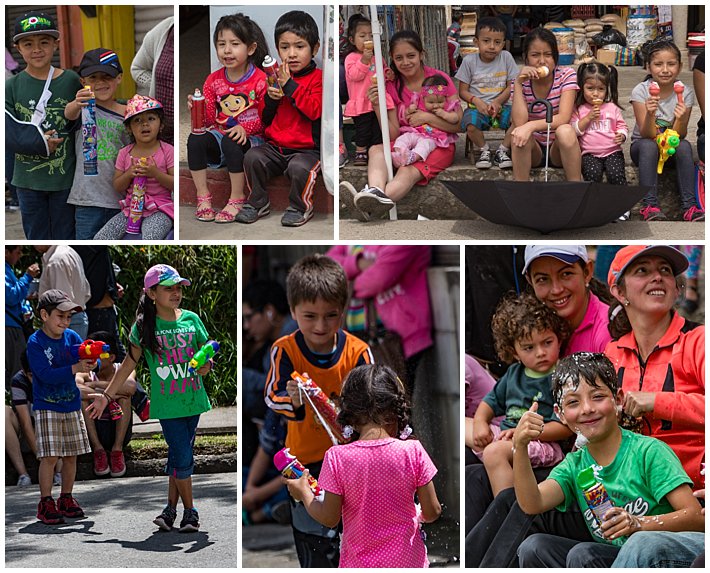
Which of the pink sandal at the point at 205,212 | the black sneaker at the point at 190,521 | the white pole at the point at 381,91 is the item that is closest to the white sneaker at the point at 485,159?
the white pole at the point at 381,91

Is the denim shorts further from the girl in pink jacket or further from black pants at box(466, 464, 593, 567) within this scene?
black pants at box(466, 464, 593, 567)

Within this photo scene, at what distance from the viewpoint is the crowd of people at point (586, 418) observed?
157 inches

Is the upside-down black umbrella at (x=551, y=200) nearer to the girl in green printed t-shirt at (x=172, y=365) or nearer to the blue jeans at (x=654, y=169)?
the blue jeans at (x=654, y=169)

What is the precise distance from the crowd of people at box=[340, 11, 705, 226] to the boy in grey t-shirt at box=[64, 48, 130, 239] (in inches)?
42.2

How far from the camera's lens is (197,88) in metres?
5.00

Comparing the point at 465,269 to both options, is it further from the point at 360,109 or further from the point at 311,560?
the point at 311,560

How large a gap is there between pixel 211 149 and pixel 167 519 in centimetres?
168

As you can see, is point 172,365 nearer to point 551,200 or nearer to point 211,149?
point 211,149

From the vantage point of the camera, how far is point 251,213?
16.3 feet

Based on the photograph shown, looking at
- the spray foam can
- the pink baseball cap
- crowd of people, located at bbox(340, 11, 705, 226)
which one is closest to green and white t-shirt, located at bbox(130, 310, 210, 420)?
the pink baseball cap

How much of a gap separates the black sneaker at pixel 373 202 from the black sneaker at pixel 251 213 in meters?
0.45

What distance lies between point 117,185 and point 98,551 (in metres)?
1.63

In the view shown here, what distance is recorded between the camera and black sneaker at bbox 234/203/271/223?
4957 millimetres

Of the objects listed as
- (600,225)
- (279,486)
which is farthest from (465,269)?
(279,486)
